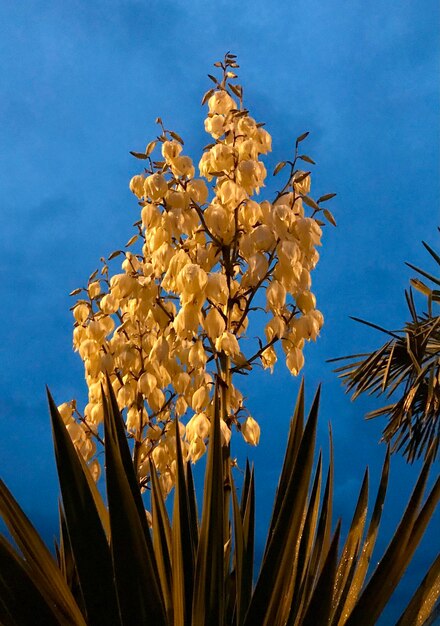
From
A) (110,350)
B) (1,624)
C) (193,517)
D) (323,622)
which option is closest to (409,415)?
(110,350)

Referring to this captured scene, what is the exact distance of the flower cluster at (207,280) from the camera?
1.78 meters

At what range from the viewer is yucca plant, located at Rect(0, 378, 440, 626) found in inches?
36.8

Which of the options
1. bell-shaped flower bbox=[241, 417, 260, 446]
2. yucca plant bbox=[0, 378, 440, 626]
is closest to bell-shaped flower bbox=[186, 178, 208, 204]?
bell-shaped flower bbox=[241, 417, 260, 446]

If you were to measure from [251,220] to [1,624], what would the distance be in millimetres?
1169

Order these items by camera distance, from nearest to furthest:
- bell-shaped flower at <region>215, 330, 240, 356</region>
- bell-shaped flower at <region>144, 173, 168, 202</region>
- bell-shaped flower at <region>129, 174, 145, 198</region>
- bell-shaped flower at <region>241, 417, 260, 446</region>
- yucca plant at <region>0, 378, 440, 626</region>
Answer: yucca plant at <region>0, 378, 440, 626</region>, bell-shaped flower at <region>215, 330, 240, 356</region>, bell-shaped flower at <region>241, 417, 260, 446</region>, bell-shaped flower at <region>144, 173, 168, 202</region>, bell-shaped flower at <region>129, 174, 145, 198</region>

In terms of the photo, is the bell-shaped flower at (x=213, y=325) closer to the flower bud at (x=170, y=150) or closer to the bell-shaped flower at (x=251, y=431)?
the bell-shaped flower at (x=251, y=431)

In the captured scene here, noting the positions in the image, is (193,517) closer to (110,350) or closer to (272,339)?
(272,339)

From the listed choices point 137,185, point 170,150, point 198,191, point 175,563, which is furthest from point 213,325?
point 175,563

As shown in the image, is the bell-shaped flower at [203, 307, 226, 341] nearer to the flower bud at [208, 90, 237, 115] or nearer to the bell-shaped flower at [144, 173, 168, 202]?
the bell-shaped flower at [144, 173, 168, 202]

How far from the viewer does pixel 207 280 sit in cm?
175

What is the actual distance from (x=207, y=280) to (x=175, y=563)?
0.82 m

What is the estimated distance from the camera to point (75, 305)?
→ 2.36 m

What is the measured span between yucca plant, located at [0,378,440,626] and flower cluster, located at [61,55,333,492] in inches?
22.6

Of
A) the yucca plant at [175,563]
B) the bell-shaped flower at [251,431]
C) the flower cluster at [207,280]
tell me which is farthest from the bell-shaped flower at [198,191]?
→ the yucca plant at [175,563]
